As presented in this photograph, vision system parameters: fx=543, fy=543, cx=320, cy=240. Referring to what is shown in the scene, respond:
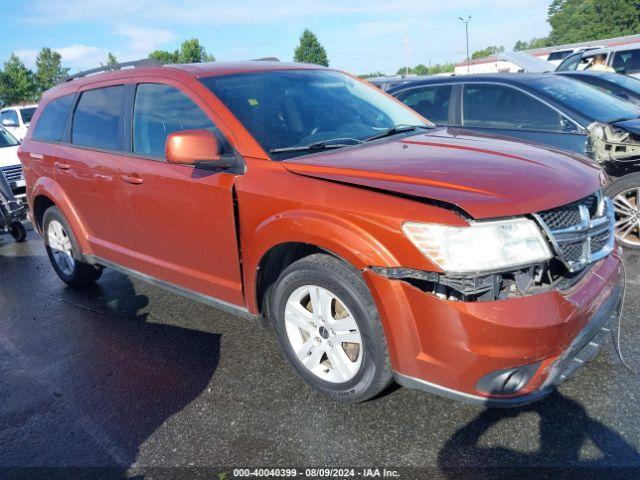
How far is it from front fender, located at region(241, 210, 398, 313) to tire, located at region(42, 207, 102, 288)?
242 cm

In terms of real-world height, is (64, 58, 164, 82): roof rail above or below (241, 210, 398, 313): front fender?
above

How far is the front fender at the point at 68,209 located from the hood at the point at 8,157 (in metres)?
6.27

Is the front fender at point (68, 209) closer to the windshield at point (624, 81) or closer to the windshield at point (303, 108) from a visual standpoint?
the windshield at point (303, 108)

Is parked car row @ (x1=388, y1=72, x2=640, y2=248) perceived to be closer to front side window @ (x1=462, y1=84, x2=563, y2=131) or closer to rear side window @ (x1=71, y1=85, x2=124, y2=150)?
front side window @ (x1=462, y1=84, x2=563, y2=131)

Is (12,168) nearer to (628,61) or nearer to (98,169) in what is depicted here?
(98,169)

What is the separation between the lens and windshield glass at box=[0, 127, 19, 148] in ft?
35.2

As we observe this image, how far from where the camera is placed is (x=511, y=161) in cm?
274

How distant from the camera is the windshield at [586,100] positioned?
5219 millimetres

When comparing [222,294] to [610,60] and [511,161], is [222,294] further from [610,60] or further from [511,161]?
[610,60]

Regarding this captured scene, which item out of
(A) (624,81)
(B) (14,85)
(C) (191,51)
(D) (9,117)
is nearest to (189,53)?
(C) (191,51)

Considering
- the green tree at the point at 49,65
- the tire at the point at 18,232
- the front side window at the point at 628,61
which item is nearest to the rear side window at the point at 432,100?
the tire at the point at 18,232

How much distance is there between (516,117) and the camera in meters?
5.54

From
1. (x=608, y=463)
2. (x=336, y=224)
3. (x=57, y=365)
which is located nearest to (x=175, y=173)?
(x=336, y=224)

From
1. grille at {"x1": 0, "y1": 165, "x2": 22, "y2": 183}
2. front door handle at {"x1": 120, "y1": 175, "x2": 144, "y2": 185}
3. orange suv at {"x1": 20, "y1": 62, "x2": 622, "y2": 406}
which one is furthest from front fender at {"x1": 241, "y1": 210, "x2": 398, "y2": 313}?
grille at {"x1": 0, "y1": 165, "x2": 22, "y2": 183}
